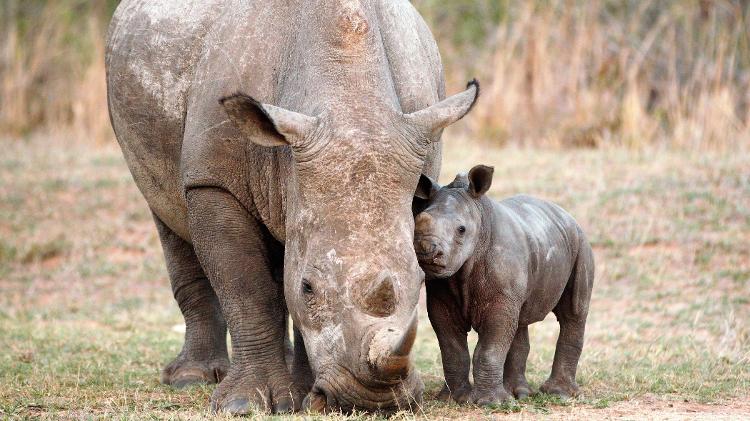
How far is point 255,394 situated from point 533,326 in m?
4.23

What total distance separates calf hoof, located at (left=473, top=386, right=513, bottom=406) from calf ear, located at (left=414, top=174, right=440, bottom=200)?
971 millimetres

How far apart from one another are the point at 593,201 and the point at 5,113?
8675mm

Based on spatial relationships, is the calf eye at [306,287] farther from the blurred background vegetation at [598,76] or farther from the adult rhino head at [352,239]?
the blurred background vegetation at [598,76]

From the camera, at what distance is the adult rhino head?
5273 millimetres

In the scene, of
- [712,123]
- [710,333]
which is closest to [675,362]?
[710,333]

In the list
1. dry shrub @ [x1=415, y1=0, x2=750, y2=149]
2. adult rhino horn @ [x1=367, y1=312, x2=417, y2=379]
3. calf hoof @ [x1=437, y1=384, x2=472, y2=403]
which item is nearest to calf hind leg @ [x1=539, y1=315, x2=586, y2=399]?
calf hoof @ [x1=437, y1=384, x2=472, y2=403]

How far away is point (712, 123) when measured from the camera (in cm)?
1405

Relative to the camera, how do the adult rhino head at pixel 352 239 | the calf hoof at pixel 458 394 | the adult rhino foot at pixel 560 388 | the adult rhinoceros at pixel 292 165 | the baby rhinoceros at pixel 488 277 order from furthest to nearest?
the adult rhino foot at pixel 560 388 → the calf hoof at pixel 458 394 → the baby rhinoceros at pixel 488 277 → the adult rhinoceros at pixel 292 165 → the adult rhino head at pixel 352 239

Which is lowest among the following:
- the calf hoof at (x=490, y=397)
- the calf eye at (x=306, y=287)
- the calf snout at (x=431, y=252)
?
the calf hoof at (x=490, y=397)

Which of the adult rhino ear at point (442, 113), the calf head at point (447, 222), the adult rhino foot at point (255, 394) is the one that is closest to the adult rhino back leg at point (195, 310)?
the adult rhino foot at point (255, 394)

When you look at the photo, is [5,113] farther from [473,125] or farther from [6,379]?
[6,379]

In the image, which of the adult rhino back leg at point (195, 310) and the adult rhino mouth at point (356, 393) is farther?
the adult rhino back leg at point (195, 310)

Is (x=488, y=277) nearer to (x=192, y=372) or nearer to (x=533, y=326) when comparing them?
(x=192, y=372)

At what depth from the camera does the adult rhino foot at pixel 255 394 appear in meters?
6.07
